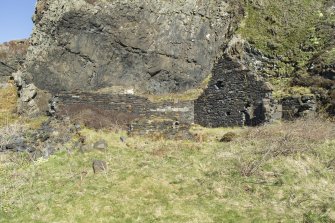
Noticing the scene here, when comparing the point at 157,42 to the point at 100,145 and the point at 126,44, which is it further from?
the point at 100,145

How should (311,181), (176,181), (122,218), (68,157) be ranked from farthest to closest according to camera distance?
(68,157) → (176,181) → (311,181) → (122,218)

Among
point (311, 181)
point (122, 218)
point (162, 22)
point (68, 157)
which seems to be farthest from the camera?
point (162, 22)

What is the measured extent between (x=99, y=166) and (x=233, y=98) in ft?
50.4

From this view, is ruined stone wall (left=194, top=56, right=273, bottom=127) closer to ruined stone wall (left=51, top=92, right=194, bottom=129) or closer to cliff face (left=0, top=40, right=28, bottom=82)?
ruined stone wall (left=51, top=92, right=194, bottom=129)

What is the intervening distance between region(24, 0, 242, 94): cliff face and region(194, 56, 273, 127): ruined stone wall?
9.03 meters

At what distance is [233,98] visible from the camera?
29.8 metres

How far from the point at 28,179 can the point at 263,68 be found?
2404 centimetres

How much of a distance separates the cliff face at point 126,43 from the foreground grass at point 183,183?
19.3m

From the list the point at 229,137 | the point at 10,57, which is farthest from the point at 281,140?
the point at 10,57

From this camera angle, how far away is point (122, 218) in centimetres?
1317

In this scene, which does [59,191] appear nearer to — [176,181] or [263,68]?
[176,181]

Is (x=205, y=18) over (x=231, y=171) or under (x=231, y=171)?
over

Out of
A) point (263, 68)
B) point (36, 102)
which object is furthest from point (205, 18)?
point (36, 102)

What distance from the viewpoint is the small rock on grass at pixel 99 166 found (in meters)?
16.8
